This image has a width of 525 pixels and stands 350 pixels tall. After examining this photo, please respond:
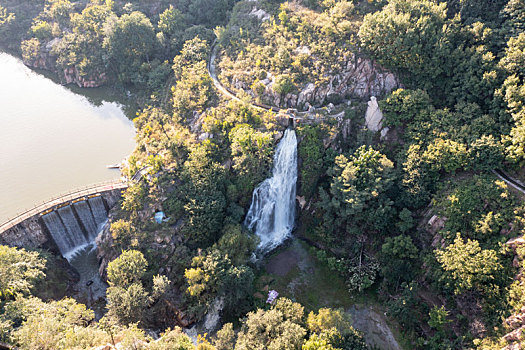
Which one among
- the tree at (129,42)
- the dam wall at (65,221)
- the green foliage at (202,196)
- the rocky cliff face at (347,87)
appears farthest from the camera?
the tree at (129,42)

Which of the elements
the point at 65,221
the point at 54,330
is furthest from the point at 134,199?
the point at 54,330

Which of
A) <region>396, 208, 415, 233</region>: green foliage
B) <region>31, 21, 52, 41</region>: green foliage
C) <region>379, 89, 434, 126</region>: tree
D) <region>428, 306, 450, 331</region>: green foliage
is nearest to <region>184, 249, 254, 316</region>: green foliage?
<region>396, 208, 415, 233</region>: green foliage

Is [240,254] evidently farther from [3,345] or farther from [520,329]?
[520,329]

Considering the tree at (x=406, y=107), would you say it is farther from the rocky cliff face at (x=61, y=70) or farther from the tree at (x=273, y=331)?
the rocky cliff face at (x=61, y=70)

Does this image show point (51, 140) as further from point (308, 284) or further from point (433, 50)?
point (433, 50)

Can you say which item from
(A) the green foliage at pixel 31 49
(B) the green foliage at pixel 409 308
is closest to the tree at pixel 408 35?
(B) the green foliage at pixel 409 308
